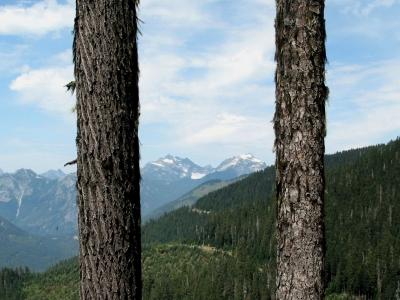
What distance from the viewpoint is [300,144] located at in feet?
21.3

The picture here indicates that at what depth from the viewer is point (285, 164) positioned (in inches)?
258

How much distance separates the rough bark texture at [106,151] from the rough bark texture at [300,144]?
208 cm

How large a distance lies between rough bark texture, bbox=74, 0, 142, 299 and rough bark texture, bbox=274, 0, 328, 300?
2078 millimetres

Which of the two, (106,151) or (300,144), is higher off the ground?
(300,144)

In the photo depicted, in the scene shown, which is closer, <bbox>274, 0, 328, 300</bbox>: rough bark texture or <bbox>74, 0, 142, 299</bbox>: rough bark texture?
<bbox>74, 0, 142, 299</bbox>: rough bark texture

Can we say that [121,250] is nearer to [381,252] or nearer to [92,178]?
[92,178]

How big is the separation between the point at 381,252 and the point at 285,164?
171954 millimetres

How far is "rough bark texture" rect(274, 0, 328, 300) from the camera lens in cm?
637

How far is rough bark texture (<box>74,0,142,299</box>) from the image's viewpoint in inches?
198

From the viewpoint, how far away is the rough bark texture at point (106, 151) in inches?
198

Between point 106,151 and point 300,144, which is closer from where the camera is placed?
point 106,151

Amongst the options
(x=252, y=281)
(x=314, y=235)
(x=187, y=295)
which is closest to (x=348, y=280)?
(x=252, y=281)

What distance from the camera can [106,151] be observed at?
5.12 meters

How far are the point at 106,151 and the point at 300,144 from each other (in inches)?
101
